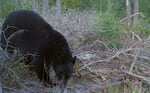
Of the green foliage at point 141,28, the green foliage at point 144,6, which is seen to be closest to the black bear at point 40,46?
the green foliage at point 141,28

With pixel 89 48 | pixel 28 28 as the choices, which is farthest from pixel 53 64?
pixel 89 48

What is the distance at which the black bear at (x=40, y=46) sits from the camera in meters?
4.88

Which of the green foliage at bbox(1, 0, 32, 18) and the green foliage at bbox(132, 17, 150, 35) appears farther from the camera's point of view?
the green foliage at bbox(1, 0, 32, 18)

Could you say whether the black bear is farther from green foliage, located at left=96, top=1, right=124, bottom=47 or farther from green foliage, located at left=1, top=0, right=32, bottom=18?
green foliage, located at left=1, top=0, right=32, bottom=18

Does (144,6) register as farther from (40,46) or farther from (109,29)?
(40,46)

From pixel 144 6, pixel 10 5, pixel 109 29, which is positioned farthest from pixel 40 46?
pixel 144 6

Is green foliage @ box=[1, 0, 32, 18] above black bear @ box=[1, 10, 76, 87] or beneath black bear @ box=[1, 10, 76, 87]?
above

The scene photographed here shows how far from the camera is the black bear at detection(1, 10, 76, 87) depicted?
488 centimetres

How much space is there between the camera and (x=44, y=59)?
4.97 meters

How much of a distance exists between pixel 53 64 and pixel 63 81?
11.0 inches

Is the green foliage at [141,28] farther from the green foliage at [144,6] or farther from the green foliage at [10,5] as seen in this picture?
the green foliage at [144,6]

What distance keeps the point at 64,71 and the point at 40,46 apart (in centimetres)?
51

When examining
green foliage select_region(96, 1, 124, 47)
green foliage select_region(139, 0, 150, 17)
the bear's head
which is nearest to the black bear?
the bear's head

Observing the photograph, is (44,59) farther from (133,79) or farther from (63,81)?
(133,79)
